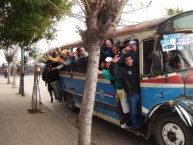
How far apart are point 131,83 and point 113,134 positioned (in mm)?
1943

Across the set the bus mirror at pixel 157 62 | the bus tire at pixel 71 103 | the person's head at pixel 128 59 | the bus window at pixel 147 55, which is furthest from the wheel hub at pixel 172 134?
the bus tire at pixel 71 103

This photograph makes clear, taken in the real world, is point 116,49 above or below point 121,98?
above

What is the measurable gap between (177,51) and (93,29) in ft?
5.94

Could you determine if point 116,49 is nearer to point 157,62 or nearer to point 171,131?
point 157,62

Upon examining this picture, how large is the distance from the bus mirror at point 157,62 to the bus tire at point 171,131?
851 millimetres

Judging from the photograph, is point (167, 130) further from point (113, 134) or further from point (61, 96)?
point (61, 96)

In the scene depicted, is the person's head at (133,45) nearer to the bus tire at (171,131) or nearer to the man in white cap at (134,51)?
the man in white cap at (134,51)

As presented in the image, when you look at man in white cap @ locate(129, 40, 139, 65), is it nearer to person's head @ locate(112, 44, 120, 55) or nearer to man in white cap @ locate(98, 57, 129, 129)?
man in white cap @ locate(98, 57, 129, 129)

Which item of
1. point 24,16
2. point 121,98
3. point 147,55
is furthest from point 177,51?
point 24,16

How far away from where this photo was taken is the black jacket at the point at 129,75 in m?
7.02

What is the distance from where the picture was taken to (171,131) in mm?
6242

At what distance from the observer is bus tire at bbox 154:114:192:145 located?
5.91m

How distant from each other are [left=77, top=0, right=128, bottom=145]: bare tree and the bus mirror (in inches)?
45.6

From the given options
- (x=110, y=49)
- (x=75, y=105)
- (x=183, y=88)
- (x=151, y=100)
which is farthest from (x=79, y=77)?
(x=183, y=88)
